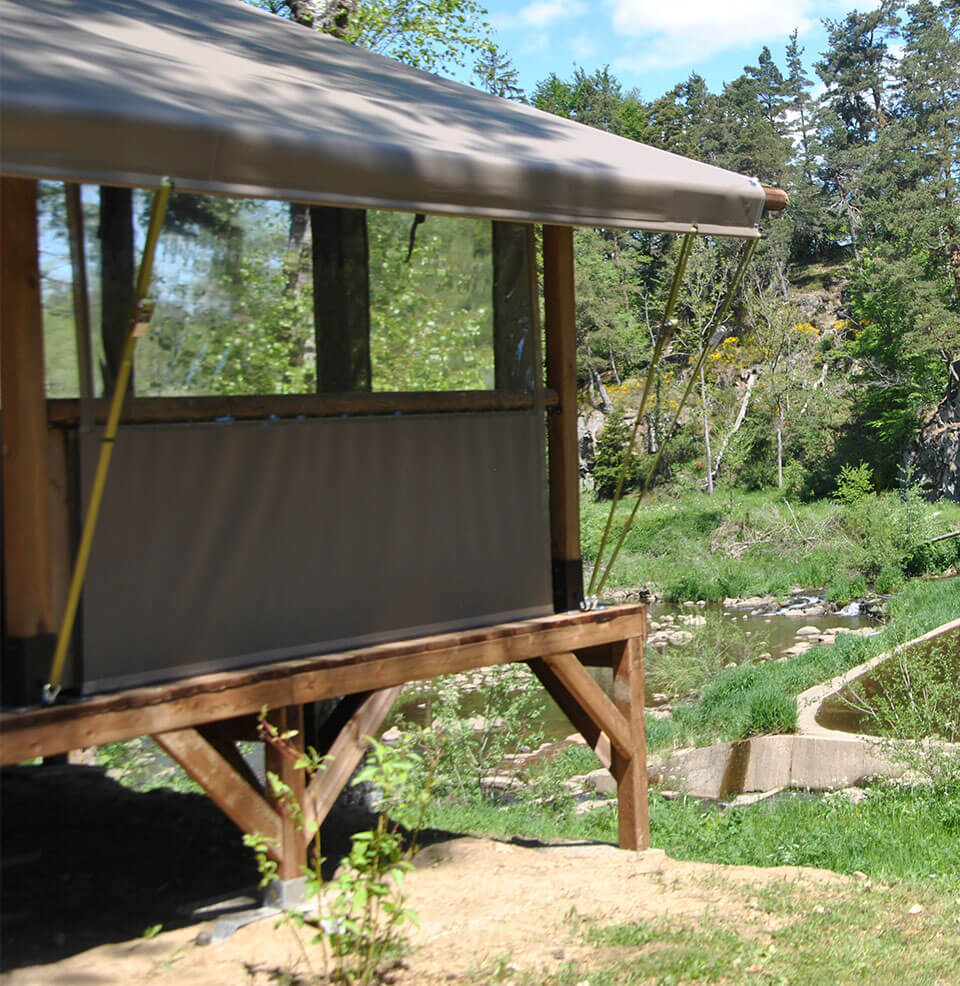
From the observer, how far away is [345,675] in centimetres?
476

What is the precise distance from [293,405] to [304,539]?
0.56 meters

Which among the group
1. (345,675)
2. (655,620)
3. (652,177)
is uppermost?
(652,177)

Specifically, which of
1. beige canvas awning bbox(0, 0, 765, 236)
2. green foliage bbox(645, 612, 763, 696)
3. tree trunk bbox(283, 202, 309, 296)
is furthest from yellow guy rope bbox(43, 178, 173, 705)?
green foliage bbox(645, 612, 763, 696)

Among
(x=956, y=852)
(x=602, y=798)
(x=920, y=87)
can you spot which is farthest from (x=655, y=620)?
(x=920, y=87)

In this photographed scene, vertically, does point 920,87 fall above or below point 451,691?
above

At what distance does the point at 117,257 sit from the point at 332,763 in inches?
88.7

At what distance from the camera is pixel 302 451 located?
4.81 meters

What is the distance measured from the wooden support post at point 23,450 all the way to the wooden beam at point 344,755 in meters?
1.27

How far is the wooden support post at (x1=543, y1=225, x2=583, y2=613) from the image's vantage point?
19.1 feet

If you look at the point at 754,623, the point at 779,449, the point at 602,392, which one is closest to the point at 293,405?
the point at 754,623

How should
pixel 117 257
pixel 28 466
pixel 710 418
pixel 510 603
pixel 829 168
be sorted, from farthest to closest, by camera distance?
1. pixel 829 168
2. pixel 710 418
3. pixel 510 603
4. pixel 117 257
5. pixel 28 466

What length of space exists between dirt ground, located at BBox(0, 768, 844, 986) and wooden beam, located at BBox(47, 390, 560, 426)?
1915 mm

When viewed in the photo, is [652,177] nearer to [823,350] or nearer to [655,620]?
[655,620]

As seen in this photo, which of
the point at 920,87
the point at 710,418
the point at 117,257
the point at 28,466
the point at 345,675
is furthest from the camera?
the point at 920,87
